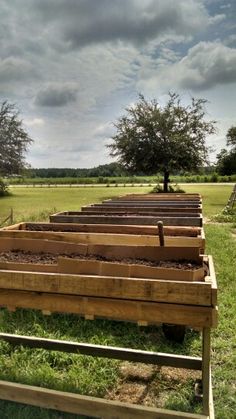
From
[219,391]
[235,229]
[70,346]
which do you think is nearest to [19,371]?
[70,346]

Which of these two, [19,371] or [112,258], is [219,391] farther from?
[19,371]

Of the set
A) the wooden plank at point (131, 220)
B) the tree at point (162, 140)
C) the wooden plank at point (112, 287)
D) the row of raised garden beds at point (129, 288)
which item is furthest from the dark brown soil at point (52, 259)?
the tree at point (162, 140)

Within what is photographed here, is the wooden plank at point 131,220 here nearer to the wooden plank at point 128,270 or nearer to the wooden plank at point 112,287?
the wooden plank at point 128,270

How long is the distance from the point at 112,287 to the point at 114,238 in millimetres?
2281

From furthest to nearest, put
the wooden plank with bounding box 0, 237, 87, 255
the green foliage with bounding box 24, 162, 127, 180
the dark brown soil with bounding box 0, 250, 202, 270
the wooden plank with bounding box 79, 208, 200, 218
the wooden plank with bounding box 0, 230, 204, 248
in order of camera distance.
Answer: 1. the green foliage with bounding box 24, 162, 127, 180
2. the wooden plank with bounding box 79, 208, 200, 218
3. the wooden plank with bounding box 0, 230, 204, 248
4. the wooden plank with bounding box 0, 237, 87, 255
5. the dark brown soil with bounding box 0, 250, 202, 270

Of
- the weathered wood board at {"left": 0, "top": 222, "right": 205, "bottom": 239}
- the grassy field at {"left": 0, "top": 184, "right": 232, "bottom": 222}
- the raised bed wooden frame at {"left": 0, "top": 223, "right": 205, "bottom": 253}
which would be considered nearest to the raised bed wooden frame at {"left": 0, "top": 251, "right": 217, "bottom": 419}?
the raised bed wooden frame at {"left": 0, "top": 223, "right": 205, "bottom": 253}

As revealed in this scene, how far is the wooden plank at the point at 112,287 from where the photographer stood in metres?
2.77

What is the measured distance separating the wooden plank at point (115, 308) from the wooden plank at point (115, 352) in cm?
76

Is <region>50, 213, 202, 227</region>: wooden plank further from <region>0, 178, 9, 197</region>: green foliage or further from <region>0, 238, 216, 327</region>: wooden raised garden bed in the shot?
<region>0, 178, 9, 197</region>: green foliage

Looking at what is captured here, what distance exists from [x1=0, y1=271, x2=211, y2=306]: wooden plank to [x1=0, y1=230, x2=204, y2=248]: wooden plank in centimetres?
195

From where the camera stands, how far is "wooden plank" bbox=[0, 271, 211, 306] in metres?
2.77

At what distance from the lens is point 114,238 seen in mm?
5219

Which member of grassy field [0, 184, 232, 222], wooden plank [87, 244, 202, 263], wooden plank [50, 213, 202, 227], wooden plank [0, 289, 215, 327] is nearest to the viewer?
wooden plank [0, 289, 215, 327]

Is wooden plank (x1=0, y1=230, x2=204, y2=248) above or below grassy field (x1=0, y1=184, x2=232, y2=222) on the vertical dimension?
above
